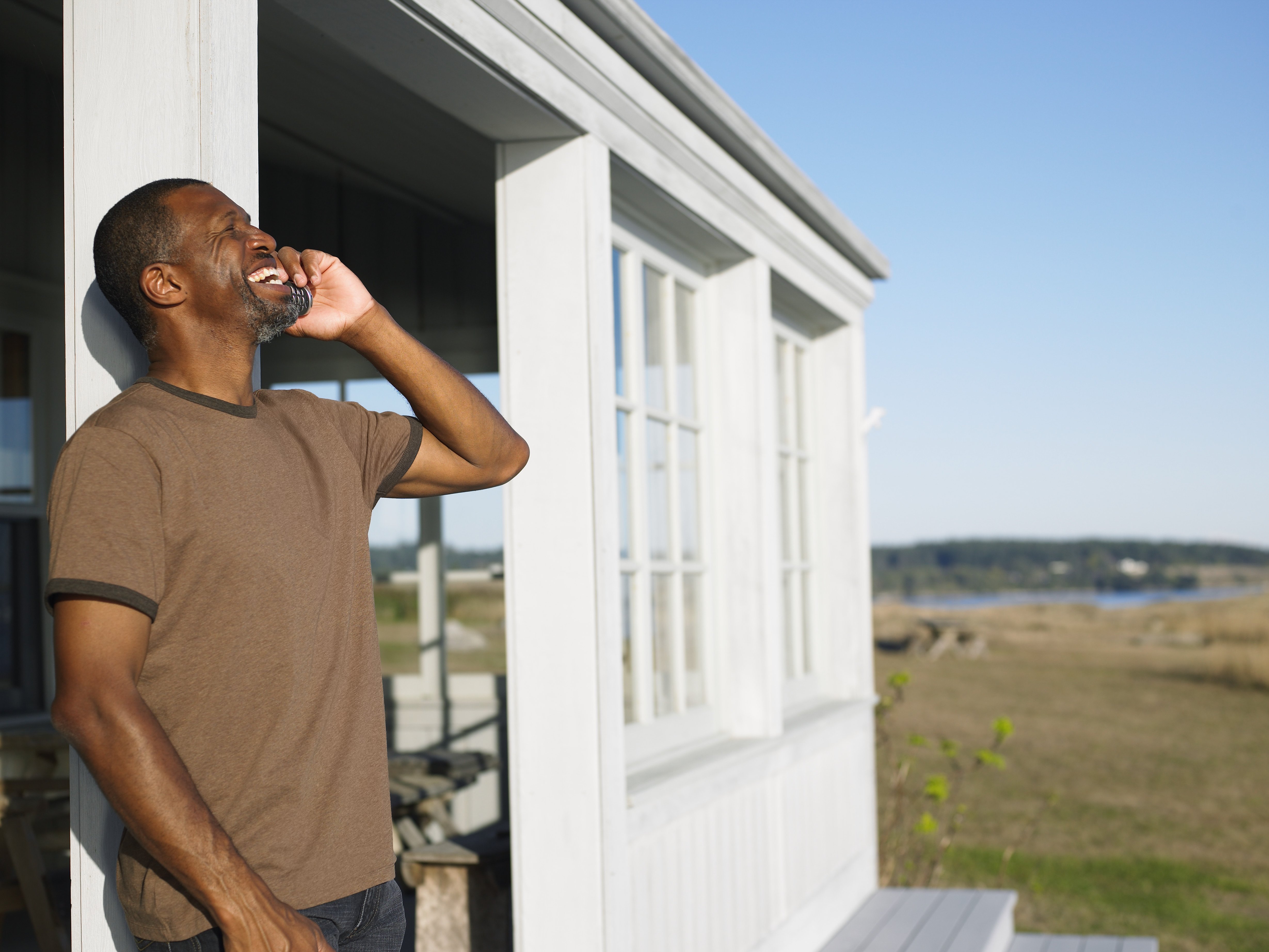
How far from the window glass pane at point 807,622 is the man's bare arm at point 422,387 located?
3.53 metres

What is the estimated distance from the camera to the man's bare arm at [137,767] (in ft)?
4.00

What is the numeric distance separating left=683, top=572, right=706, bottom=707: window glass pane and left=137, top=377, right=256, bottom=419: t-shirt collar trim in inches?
100

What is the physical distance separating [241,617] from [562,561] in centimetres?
156

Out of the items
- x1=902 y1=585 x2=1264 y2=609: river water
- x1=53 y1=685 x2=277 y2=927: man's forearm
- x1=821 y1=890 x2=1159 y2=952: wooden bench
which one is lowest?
x1=902 y1=585 x2=1264 y2=609: river water

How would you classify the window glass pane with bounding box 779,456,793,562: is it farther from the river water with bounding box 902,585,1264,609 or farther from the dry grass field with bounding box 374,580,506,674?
the river water with bounding box 902,585,1264,609

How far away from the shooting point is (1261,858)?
32.3 feet

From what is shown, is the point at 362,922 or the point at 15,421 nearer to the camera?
the point at 362,922

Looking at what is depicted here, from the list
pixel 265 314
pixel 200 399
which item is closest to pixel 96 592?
pixel 200 399

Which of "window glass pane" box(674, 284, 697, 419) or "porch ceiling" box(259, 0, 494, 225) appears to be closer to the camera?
"porch ceiling" box(259, 0, 494, 225)

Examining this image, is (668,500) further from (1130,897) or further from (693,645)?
(1130,897)

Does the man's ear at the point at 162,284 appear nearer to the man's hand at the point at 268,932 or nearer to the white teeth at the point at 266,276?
the white teeth at the point at 266,276

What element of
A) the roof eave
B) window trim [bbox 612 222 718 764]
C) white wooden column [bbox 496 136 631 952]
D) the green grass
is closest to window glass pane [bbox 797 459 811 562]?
the roof eave

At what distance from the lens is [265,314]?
151 cm

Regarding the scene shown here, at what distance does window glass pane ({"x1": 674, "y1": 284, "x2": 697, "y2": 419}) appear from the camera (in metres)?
4.00
